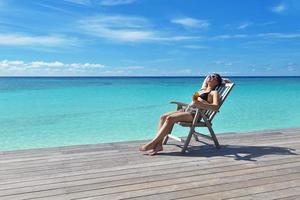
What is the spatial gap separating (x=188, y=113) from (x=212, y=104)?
277mm

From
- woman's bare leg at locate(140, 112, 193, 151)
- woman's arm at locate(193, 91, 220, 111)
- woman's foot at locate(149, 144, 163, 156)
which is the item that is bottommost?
woman's foot at locate(149, 144, 163, 156)

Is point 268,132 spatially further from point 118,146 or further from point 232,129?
point 232,129

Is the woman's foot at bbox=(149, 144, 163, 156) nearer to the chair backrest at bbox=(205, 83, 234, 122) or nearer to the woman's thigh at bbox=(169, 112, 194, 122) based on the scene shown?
the woman's thigh at bbox=(169, 112, 194, 122)

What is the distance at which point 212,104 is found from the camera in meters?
3.82

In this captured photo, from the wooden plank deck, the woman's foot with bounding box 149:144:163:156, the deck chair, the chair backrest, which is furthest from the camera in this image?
the chair backrest

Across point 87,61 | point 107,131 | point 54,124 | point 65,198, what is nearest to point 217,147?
point 65,198

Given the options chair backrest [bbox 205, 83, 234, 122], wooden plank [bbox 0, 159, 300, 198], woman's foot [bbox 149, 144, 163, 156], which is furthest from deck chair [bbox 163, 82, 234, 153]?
wooden plank [bbox 0, 159, 300, 198]

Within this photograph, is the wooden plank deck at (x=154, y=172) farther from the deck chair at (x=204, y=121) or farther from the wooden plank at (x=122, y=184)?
the deck chair at (x=204, y=121)

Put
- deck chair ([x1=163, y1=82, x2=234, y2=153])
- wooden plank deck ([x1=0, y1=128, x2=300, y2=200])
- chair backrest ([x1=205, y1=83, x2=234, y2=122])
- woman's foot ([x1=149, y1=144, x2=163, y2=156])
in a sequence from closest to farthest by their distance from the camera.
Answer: wooden plank deck ([x1=0, y1=128, x2=300, y2=200])
woman's foot ([x1=149, y1=144, x2=163, y2=156])
deck chair ([x1=163, y1=82, x2=234, y2=153])
chair backrest ([x1=205, y1=83, x2=234, y2=122])

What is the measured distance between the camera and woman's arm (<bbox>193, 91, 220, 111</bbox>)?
372 centimetres

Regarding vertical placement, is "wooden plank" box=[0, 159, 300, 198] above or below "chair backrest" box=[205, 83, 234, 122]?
below

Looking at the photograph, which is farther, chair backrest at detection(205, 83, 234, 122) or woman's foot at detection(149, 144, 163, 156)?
chair backrest at detection(205, 83, 234, 122)

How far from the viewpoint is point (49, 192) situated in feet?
8.36

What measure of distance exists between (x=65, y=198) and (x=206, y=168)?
1295mm
